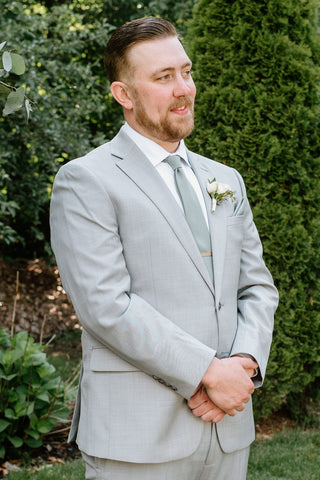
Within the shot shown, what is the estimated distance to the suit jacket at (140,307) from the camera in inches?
75.8

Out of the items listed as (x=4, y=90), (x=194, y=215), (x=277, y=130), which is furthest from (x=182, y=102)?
(x=277, y=130)

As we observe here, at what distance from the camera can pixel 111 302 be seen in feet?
6.26

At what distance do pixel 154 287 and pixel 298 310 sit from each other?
2.34 m

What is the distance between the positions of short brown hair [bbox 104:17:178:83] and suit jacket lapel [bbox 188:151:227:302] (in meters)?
0.50

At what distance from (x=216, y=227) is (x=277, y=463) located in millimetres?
2386

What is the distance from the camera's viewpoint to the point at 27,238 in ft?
29.8

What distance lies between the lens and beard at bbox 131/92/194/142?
2.16 m

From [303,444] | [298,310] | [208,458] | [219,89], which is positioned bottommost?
[303,444]

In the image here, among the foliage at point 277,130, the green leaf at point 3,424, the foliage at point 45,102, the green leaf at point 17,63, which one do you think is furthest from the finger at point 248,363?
the foliage at point 45,102

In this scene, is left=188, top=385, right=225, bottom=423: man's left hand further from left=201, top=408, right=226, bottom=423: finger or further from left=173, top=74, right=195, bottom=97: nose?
left=173, top=74, right=195, bottom=97: nose

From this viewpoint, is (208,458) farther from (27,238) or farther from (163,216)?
(27,238)

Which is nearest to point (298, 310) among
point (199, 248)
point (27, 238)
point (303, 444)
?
point (303, 444)

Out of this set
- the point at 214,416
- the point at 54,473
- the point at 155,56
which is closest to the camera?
the point at 214,416

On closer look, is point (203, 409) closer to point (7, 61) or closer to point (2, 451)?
point (7, 61)
